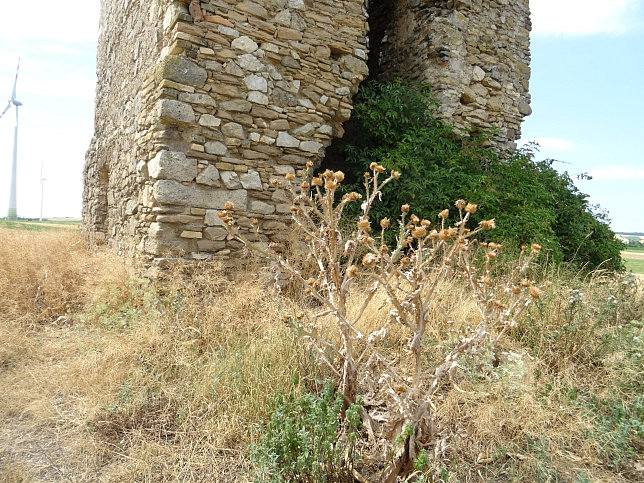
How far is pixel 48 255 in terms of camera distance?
6023 mm

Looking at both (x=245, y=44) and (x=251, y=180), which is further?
(x=251, y=180)

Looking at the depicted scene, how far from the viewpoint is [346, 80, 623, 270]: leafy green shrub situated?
5668mm

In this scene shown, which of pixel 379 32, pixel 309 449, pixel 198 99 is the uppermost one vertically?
pixel 379 32

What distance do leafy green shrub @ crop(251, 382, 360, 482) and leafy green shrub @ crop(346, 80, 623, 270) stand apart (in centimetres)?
344

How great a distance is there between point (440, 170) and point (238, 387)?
4.31 m

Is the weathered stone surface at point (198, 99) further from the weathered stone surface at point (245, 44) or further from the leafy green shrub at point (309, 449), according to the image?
the leafy green shrub at point (309, 449)

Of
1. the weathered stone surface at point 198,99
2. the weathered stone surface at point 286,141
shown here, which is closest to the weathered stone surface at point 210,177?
the weathered stone surface at point 198,99

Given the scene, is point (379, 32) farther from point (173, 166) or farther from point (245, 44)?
point (173, 166)

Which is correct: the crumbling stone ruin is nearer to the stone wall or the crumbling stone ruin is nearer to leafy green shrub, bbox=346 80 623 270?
the stone wall

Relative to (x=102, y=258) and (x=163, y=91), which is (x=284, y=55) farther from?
(x=102, y=258)

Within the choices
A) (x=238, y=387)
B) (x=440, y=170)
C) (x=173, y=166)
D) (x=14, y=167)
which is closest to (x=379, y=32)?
(x=440, y=170)

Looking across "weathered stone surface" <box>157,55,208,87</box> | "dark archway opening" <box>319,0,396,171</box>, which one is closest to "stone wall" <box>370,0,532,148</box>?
"dark archway opening" <box>319,0,396,171</box>

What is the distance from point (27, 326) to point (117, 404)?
2.35 meters

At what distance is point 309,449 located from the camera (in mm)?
2182
